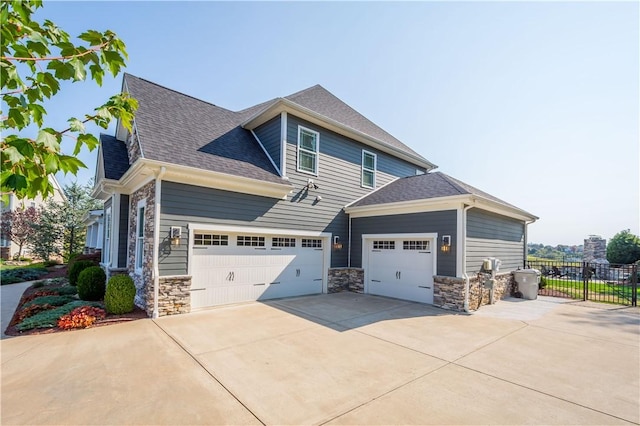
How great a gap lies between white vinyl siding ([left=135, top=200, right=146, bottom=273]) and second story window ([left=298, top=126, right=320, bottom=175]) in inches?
194

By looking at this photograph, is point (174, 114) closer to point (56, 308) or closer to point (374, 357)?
point (56, 308)

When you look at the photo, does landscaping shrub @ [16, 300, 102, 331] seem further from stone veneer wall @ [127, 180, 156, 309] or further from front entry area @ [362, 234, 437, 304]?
front entry area @ [362, 234, 437, 304]

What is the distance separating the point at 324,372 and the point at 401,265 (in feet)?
20.9

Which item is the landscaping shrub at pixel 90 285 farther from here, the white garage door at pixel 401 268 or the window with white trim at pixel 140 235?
the white garage door at pixel 401 268

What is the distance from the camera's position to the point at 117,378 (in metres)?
4.18

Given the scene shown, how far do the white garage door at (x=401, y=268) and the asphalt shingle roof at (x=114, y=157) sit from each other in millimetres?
8877

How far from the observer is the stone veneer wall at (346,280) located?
37.0 feet

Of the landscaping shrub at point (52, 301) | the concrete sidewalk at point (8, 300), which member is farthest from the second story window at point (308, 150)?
the concrete sidewalk at point (8, 300)

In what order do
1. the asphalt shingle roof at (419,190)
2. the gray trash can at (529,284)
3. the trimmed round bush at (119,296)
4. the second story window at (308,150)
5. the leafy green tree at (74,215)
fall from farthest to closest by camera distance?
the leafy green tree at (74,215) → the gray trash can at (529,284) → the second story window at (308,150) → the asphalt shingle roof at (419,190) → the trimmed round bush at (119,296)

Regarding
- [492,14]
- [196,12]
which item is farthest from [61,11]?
[492,14]

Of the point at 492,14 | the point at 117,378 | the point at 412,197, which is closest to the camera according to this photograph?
the point at 117,378

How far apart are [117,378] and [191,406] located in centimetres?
147

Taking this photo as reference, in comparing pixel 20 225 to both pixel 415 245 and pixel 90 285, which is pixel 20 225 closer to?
pixel 90 285

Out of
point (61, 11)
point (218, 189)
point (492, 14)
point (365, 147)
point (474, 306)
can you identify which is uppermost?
point (492, 14)
